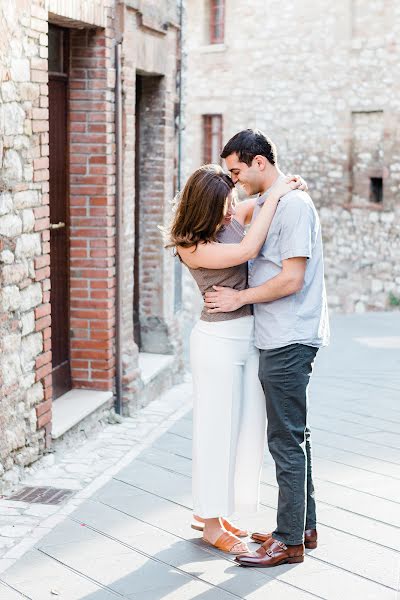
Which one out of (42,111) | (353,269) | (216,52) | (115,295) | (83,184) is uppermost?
(216,52)

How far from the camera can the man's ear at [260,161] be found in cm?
456

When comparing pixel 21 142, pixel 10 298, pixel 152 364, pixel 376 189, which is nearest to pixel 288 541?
pixel 10 298

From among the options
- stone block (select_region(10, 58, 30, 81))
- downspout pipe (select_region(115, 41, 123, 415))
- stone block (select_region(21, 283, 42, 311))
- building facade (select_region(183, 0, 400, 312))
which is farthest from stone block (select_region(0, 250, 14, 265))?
building facade (select_region(183, 0, 400, 312))

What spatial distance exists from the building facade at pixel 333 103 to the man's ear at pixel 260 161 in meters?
15.5

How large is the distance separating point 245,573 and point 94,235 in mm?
3318

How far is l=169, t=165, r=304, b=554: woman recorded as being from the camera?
4.60m

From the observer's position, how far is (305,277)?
4570mm

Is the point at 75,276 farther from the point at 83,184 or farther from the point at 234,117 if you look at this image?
the point at 234,117

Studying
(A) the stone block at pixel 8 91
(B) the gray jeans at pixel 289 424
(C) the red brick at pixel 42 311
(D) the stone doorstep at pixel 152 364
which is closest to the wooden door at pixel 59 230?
(C) the red brick at pixel 42 311

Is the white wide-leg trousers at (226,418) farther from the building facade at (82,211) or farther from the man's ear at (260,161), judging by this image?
the building facade at (82,211)

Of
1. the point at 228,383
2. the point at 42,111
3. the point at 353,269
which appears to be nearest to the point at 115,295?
the point at 42,111

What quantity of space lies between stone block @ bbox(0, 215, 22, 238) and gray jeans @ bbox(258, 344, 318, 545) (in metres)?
1.69

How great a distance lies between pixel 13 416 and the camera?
19.1ft

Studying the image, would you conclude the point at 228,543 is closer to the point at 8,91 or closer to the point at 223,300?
the point at 223,300
